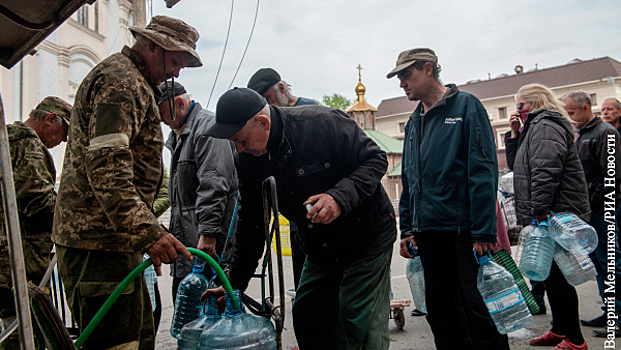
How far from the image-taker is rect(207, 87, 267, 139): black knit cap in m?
2.51

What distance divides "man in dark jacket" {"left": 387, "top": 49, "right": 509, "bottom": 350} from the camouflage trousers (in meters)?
2.13

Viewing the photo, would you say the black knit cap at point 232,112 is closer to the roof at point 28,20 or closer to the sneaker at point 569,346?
the roof at point 28,20

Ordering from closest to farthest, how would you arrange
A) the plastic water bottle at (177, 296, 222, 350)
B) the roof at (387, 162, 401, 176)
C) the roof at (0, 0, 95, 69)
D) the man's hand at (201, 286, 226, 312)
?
the roof at (0, 0, 95, 69)
the plastic water bottle at (177, 296, 222, 350)
the man's hand at (201, 286, 226, 312)
the roof at (387, 162, 401, 176)

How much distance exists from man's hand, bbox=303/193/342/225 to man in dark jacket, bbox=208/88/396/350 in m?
0.13

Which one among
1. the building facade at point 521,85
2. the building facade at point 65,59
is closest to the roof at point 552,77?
the building facade at point 521,85

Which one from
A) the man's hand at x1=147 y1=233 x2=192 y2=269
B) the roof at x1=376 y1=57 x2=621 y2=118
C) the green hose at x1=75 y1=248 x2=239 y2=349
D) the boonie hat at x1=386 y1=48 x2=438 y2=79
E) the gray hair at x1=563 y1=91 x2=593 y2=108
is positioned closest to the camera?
the green hose at x1=75 y1=248 x2=239 y2=349

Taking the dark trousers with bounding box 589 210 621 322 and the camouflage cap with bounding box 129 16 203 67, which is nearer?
the camouflage cap with bounding box 129 16 203 67

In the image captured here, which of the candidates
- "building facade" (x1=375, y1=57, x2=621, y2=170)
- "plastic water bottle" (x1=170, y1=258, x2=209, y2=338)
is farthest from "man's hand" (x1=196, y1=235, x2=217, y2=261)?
"building facade" (x1=375, y1=57, x2=621, y2=170)

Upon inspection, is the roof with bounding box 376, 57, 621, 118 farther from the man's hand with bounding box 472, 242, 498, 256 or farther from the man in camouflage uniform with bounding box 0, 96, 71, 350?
the man in camouflage uniform with bounding box 0, 96, 71, 350

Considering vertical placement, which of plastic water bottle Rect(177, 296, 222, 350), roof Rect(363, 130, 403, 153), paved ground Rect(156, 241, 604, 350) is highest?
roof Rect(363, 130, 403, 153)

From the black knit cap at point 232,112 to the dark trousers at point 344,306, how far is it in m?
1.08

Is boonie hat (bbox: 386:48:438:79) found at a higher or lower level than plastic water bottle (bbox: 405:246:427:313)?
higher

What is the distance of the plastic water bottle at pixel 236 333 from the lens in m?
2.05

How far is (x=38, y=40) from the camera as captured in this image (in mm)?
1950
